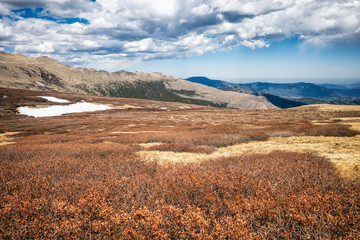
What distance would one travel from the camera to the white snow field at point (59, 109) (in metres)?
62.8

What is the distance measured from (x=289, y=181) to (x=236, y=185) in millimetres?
1684

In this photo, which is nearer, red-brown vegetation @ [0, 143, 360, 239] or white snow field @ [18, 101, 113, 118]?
red-brown vegetation @ [0, 143, 360, 239]

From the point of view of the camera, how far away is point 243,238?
10.4 feet

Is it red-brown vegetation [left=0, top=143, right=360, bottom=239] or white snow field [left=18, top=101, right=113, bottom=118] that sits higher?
red-brown vegetation [left=0, top=143, right=360, bottom=239]

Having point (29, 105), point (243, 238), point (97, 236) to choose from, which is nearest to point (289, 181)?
point (243, 238)

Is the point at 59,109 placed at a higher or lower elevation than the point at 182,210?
lower

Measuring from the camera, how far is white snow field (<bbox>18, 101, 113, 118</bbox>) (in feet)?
206

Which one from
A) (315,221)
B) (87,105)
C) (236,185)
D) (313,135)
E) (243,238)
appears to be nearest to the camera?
(243,238)

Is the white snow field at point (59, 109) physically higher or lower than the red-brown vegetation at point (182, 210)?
lower

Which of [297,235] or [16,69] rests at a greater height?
[16,69]

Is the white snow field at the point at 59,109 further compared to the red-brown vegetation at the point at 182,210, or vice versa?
the white snow field at the point at 59,109

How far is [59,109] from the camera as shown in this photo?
2756 inches

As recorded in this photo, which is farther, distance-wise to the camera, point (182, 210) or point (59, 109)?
point (59, 109)

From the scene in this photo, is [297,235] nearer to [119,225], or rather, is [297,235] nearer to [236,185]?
[236,185]
